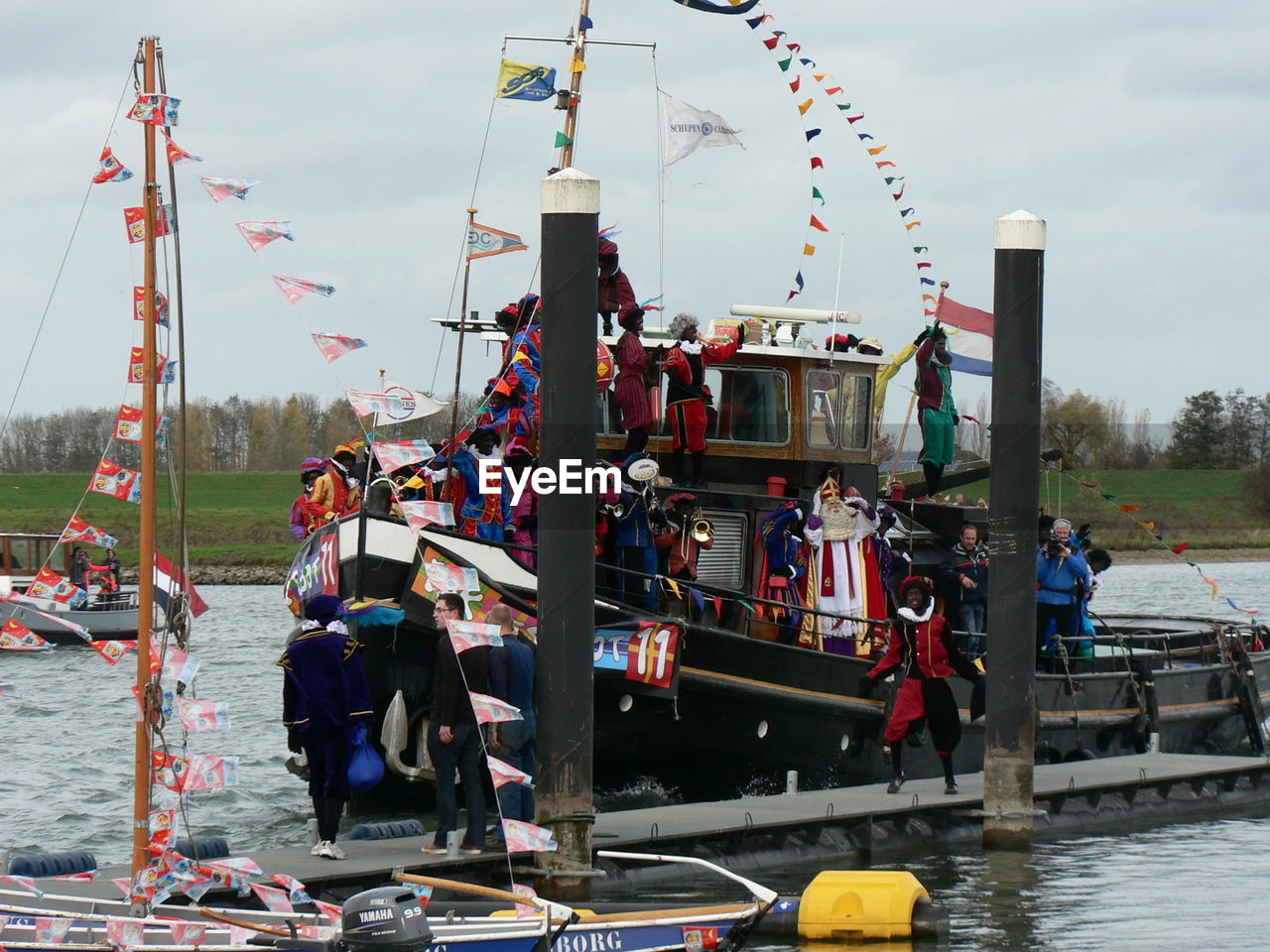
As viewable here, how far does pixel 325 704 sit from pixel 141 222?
3.14 m

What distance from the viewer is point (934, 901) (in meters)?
11.1

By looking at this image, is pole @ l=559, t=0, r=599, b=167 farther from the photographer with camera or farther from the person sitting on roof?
the photographer with camera

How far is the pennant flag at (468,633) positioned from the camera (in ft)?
33.6

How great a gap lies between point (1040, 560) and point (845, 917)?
696cm

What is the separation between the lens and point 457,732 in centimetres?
1076

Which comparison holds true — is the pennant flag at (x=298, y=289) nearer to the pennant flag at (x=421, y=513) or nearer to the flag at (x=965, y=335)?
the pennant flag at (x=421, y=513)

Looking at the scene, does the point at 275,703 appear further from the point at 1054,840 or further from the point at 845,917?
the point at 845,917

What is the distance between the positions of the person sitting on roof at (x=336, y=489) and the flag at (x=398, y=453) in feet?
18.0

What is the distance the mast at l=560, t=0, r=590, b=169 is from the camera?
14.2m

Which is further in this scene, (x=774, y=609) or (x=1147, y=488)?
(x=1147, y=488)

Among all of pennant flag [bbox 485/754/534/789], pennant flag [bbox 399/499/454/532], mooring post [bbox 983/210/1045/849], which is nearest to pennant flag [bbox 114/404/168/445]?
pennant flag [bbox 399/499/454/532]

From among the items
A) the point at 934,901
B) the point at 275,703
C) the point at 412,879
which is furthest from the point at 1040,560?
the point at 275,703

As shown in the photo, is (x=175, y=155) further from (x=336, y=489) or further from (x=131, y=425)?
(x=336, y=489)

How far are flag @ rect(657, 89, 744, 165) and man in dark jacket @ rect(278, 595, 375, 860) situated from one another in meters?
6.29
